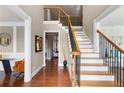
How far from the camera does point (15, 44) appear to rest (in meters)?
8.34

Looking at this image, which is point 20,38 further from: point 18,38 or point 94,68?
point 94,68

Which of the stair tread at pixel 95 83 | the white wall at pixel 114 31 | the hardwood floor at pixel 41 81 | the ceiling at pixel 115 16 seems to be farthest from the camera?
the white wall at pixel 114 31

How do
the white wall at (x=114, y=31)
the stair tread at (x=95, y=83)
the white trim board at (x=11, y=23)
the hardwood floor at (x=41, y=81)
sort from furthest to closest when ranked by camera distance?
the white wall at (x=114, y=31) < the white trim board at (x=11, y=23) < the hardwood floor at (x=41, y=81) < the stair tread at (x=95, y=83)

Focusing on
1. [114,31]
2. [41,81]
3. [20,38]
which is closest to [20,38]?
[20,38]

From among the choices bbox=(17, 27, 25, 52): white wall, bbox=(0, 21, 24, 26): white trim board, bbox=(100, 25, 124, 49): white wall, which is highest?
bbox=(0, 21, 24, 26): white trim board

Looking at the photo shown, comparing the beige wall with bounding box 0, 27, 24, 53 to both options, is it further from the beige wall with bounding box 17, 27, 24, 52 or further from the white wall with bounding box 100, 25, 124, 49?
the white wall with bounding box 100, 25, 124, 49

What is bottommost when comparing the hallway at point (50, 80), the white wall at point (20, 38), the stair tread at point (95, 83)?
the hallway at point (50, 80)

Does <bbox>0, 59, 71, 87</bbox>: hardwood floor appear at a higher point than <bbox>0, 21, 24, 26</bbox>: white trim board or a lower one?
lower

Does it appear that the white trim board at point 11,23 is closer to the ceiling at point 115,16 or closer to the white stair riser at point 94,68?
the ceiling at point 115,16

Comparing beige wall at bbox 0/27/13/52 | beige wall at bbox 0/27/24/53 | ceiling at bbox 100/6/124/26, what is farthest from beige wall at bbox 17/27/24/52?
ceiling at bbox 100/6/124/26

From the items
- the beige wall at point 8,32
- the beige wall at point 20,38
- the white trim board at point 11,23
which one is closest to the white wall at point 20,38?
the beige wall at point 20,38

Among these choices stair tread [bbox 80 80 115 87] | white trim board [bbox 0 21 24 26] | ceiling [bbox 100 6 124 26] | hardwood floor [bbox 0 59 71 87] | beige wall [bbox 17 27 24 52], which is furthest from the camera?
beige wall [bbox 17 27 24 52]
